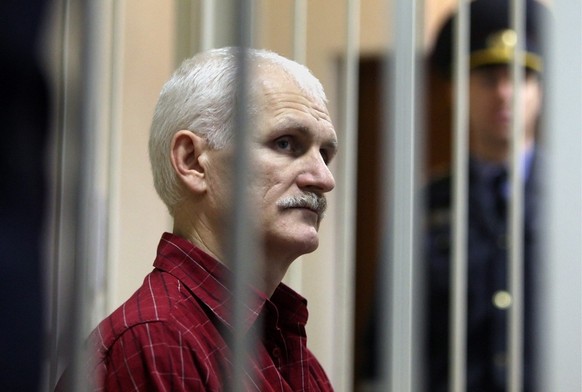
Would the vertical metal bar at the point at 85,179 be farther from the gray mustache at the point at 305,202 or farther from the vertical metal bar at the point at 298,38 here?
the vertical metal bar at the point at 298,38

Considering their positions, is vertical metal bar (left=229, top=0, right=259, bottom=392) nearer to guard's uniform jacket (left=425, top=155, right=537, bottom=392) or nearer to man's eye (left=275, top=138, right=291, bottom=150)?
man's eye (left=275, top=138, right=291, bottom=150)

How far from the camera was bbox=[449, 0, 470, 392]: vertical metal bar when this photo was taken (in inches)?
60.8

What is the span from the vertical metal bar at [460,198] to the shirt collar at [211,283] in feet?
1.17

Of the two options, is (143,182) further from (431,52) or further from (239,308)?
(239,308)

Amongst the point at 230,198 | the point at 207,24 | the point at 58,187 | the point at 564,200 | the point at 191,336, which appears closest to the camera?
the point at 58,187

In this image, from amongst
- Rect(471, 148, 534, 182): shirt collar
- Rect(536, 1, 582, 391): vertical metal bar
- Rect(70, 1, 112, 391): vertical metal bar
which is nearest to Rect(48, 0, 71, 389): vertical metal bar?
Rect(70, 1, 112, 391): vertical metal bar

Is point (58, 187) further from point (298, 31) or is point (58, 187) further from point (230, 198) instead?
point (298, 31)

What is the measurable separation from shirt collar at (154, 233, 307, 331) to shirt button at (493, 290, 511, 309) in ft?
1.56

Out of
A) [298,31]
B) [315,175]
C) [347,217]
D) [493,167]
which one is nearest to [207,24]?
[298,31]

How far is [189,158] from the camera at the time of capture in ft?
4.12

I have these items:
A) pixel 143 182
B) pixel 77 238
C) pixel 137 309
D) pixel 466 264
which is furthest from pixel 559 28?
pixel 143 182

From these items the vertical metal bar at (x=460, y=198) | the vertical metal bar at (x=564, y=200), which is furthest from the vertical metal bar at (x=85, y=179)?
the vertical metal bar at (x=460, y=198)

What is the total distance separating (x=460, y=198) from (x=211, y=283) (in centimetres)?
48

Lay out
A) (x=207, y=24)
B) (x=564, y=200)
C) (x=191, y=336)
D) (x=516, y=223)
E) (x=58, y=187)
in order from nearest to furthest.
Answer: (x=58, y=187)
(x=191, y=336)
(x=564, y=200)
(x=516, y=223)
(x=207, y=24)
